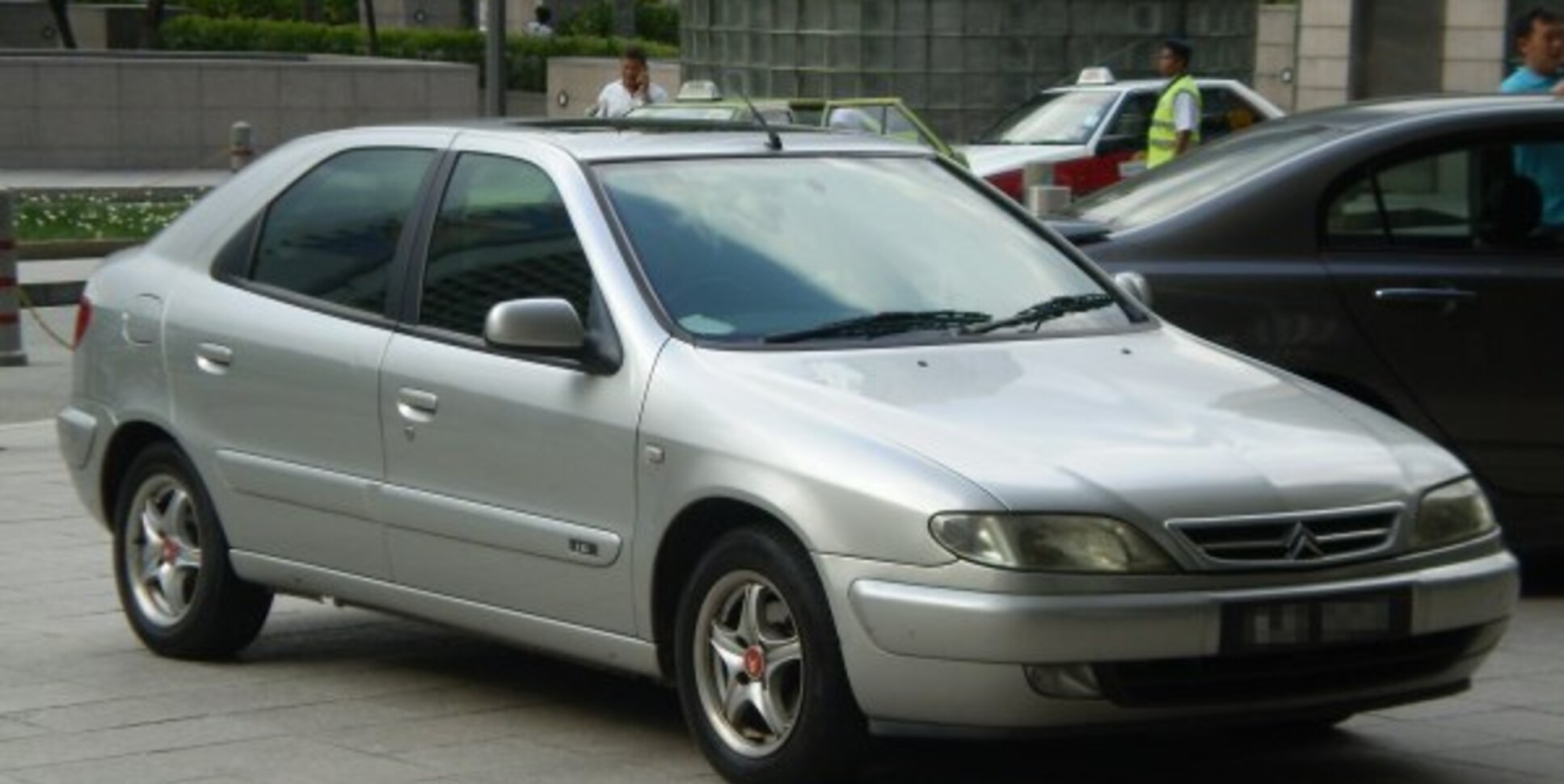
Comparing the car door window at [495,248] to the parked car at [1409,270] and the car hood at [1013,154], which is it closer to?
the parked car at [1409,270]

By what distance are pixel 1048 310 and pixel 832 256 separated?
55cm

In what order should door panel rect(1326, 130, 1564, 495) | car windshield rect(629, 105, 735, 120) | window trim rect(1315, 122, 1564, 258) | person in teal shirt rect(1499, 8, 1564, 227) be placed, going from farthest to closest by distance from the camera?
car windshield rect(629, 105, 735, 120)
person in teal shirt rect(1499, 8, 1564, 227)
window trim rect(1315, 122, 1564, 258)
door panel rect(1326, 130, 1564, 495)

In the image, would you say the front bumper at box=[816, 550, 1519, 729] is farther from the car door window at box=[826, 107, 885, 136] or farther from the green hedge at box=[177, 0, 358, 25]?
the green hedge at box=[177, 0, 358, 25]

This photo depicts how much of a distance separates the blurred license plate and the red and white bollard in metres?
11.8

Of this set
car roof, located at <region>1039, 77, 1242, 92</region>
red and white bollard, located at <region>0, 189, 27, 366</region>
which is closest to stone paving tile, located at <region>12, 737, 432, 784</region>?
red and white bollard, located at <region>0, 189, 27, 366</region>

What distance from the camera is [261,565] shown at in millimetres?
8469

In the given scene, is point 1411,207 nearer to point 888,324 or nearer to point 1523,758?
point 1523,758

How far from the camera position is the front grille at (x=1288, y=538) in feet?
21.6

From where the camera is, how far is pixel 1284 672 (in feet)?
22.0

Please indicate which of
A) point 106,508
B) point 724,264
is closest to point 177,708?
point 106,508

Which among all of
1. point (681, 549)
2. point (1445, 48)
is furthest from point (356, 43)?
point (681, 549)

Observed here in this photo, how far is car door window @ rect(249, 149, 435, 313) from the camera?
832 cm

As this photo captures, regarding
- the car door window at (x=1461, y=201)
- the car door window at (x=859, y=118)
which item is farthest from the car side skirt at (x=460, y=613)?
the car door window at (x=859, y=118)

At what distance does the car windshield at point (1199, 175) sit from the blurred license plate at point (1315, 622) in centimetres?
348
